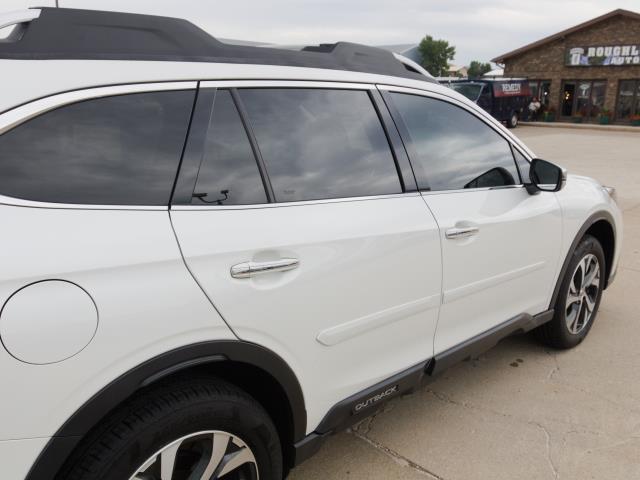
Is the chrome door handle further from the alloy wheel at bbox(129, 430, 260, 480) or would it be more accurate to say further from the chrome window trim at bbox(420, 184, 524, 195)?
the alloy wheel at bbox(129, 430, 260, 480)

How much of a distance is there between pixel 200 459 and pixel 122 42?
125 cm

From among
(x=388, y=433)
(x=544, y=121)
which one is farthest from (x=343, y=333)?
(x=544, y=121)

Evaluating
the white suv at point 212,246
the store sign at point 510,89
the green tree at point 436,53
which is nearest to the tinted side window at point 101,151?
the white suv at point 212,246

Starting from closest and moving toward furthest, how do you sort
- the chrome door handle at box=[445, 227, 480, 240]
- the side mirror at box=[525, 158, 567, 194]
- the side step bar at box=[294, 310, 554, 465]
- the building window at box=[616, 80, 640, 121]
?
1. the side step bar at box=[294, 310, 554, 465]
2. the chrome door handle at box=[445, 227, 480, 240]
3. the side mirror at box=[525, 158, 567, 194]
4. the building window at box=[616, 80, 640, 121]

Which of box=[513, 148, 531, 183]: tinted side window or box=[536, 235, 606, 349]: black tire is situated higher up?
box=[513, 148, 531, 183]: tinted side window

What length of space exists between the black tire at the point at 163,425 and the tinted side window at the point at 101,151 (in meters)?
0.55

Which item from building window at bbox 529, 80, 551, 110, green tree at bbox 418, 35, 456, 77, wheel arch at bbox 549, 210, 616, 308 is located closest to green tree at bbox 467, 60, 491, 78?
green tree at bbox 418, 35, 456, 77

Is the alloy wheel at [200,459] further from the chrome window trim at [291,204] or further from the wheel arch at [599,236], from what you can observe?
the wheel arch at [599,236]

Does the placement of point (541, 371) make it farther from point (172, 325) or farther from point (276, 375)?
point (172, 325)

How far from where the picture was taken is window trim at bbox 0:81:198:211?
4.44 feet

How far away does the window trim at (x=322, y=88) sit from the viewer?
176cm

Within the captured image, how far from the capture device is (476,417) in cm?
285

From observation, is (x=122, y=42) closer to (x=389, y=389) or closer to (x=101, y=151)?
(x=101, y=151)

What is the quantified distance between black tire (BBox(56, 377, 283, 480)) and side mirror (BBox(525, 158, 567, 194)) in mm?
1928
